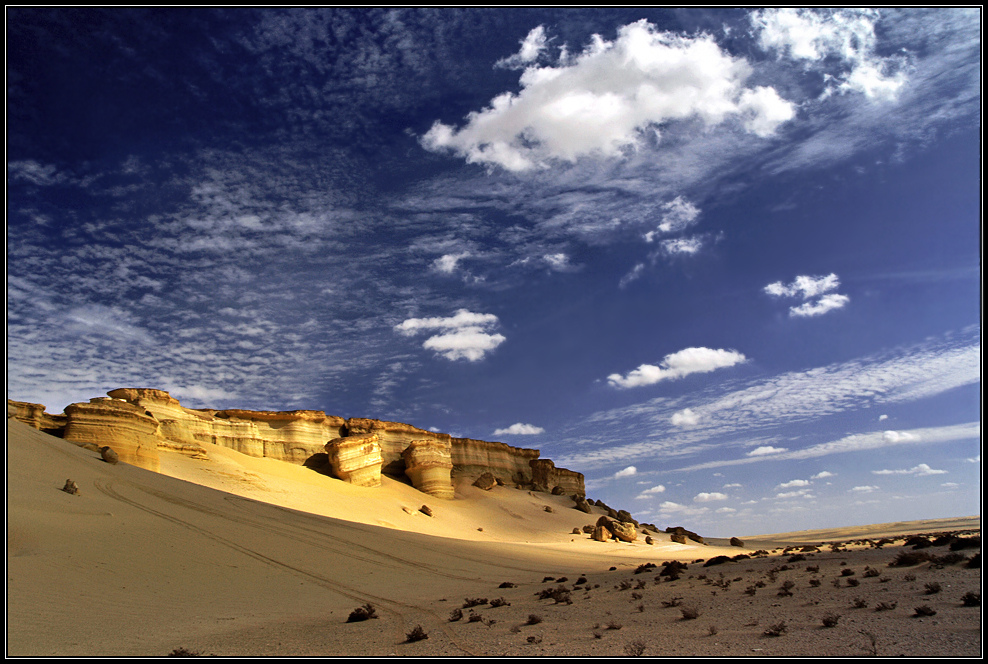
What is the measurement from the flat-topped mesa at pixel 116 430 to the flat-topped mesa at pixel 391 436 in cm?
2364

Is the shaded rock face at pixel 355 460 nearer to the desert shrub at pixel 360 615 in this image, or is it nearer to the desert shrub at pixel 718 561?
the desert shrub at pixel 718 561

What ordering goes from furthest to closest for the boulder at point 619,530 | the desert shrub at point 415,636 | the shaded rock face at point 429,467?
the shaded rock face at point 429,467
the boulder at point 619,530
the desert shrub at point 415,636

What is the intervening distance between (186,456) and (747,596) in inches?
1435

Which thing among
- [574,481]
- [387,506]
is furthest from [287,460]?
[574,481]

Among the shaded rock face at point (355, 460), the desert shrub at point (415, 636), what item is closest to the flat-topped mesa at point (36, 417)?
the shaded rock face at point (355, 460)

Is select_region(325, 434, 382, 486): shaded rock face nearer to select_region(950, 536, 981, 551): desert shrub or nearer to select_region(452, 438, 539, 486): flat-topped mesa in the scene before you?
select_region(452, 438, 539, 486): flat-topped mesa

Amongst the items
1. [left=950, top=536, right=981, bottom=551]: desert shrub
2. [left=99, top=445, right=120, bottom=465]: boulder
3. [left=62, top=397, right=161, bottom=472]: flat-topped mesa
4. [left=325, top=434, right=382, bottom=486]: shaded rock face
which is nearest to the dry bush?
[left=950, top=536, right=981, bottom=551]: desert shrub

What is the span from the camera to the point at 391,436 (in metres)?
55.9

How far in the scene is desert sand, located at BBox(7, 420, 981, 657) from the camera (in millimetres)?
7324

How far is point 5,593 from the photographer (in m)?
9.73

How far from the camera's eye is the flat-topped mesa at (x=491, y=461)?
60.8m

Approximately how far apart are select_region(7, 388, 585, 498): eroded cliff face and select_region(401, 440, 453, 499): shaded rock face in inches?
3.7

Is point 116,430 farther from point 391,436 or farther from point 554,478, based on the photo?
point 554,478

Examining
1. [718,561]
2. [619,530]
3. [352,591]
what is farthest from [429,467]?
[352,591]
